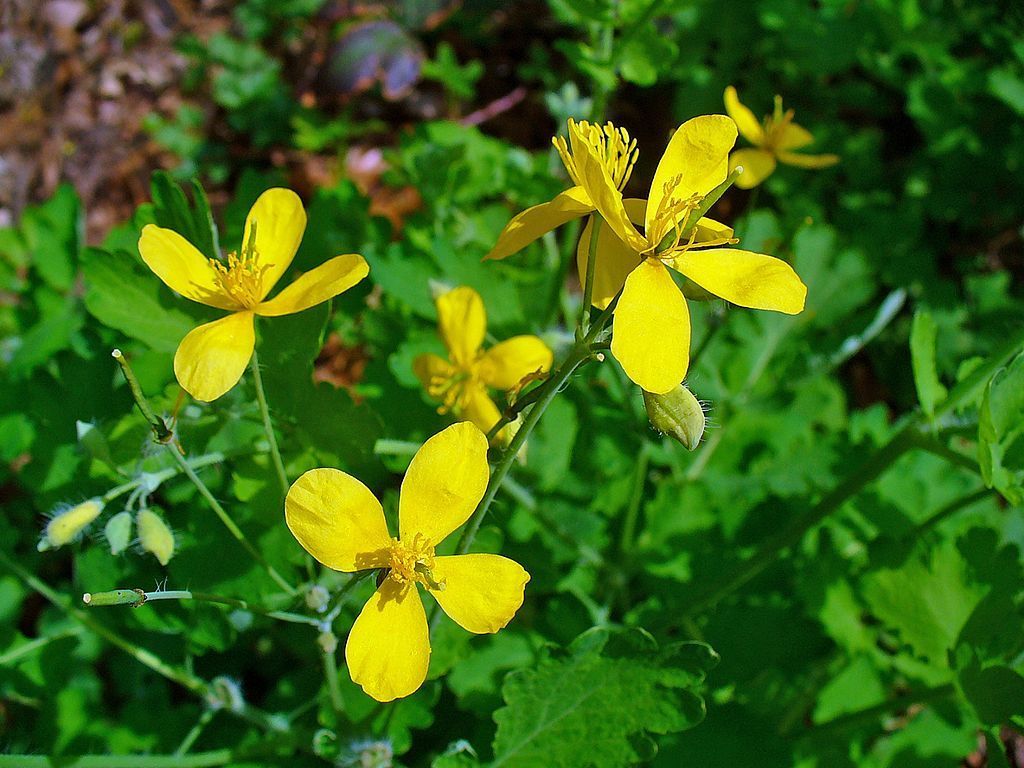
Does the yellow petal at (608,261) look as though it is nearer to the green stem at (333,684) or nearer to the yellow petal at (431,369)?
the yellow petal at (431,369)

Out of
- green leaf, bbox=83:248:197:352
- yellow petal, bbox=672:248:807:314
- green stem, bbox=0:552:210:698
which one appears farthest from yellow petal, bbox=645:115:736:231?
green stem, bbox=0:552:210:698

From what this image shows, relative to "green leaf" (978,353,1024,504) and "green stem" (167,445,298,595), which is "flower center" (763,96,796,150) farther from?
"green stem" (167,445,298,595)

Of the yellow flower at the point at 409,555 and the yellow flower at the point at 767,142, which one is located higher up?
the yellow flower at the point at 767,142

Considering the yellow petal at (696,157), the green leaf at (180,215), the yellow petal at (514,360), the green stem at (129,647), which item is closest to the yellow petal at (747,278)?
the yellow petal at (696,157)

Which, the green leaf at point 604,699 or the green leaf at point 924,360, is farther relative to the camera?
the green leaf at point 924,360

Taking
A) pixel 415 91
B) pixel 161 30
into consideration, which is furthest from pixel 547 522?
pixel 161 30

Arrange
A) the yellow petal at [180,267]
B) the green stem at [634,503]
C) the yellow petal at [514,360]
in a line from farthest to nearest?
the green stem at [634,503], the yellow petal at [514,360], the yellow petal at [180,267]

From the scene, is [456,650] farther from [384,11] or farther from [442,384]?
[384,11]
